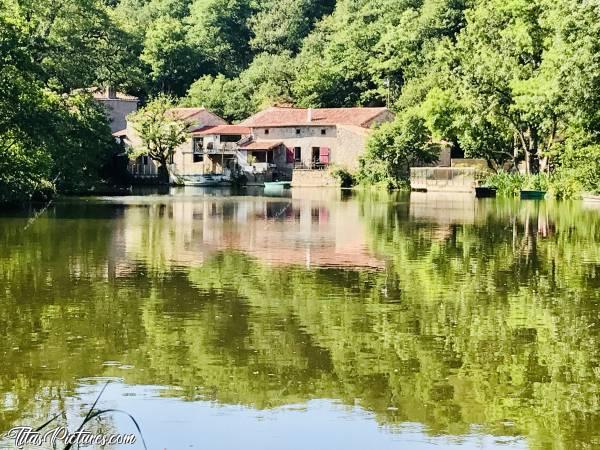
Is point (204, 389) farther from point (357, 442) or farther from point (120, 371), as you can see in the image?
point (357, 442)

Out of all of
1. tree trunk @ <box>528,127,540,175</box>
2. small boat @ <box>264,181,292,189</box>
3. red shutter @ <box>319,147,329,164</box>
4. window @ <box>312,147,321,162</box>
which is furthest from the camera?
window @ <box>312,147,321,162</box>

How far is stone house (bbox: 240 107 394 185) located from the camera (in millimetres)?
82188

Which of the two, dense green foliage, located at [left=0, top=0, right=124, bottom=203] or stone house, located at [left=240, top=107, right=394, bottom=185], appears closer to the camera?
dense green foliage, located at [left=0, top=0, right=124, bottom=203]

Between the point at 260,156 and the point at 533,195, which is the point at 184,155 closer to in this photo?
the point at 260,156

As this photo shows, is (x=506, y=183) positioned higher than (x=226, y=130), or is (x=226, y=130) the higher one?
(x=226, y=130)

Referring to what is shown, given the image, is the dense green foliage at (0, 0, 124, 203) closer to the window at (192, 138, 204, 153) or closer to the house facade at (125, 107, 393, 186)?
the house facade at (125, 107, 393, 186)

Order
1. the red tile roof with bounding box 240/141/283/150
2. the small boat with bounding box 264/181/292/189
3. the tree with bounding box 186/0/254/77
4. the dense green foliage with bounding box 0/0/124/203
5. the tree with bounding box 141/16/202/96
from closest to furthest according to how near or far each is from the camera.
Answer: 1. the dense green foliage with bounding box 0/0/124/203
2. the small boat with bounding box 264/181/292/189
3. the red tile roof with bounding box 240/141/283/150
4. the tree with bounding box 141/16/202/96
5. the tree with bounding box 186/0/254/77

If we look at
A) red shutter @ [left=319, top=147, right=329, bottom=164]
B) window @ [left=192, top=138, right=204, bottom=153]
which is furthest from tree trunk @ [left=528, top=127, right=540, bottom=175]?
window @ [left=192, top=138, right=204, bottom=153]

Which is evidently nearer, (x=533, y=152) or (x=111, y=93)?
(x=533, y=152)

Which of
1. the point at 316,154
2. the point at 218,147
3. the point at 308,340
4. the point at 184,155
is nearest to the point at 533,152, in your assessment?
the point at 316,154

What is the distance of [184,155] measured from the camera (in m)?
88.8

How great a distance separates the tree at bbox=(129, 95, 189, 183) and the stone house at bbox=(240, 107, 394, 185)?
6.78m

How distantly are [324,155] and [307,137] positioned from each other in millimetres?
2164

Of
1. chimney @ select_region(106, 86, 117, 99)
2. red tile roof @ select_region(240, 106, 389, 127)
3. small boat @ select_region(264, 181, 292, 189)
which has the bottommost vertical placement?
small boat @ select_region(264, 181, 292, 189)
